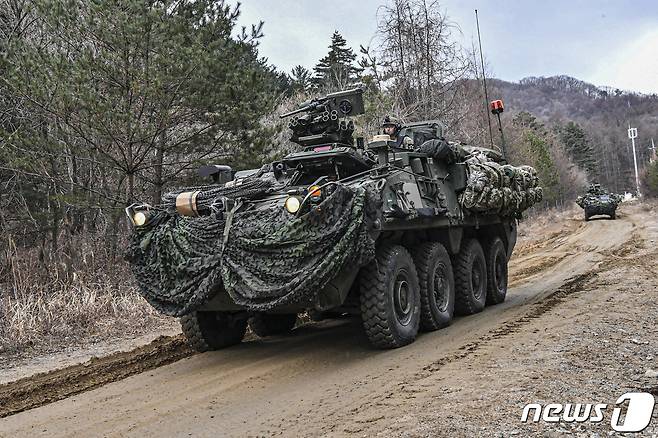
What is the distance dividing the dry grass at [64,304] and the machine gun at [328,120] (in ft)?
12.9

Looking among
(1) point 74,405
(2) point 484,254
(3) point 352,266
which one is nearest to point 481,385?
(3) point 352,266

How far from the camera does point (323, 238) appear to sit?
21.4 feet

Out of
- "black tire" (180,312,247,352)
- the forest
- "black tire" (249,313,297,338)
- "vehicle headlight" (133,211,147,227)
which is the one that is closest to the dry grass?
the forest

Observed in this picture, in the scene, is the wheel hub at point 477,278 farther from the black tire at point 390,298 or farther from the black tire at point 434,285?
the black tire at point 390,298

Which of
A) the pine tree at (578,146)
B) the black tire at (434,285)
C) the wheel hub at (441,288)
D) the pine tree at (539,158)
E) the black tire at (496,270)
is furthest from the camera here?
the pine tree at (578,146)

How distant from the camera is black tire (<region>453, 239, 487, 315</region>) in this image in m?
9.59

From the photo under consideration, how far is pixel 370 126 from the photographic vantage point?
18188 millimetres

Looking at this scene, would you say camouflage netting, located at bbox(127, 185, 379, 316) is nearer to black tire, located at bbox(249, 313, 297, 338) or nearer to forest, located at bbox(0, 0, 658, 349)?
black tire, located at bbox(249, 313, 297, 338)

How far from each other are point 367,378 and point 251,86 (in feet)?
24.9

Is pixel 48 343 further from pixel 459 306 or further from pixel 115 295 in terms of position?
pixel 459 306

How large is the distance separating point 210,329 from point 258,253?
5.34 ft

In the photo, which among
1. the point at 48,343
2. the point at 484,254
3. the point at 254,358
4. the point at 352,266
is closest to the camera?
the point at 352,266

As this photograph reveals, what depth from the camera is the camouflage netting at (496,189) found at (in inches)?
371

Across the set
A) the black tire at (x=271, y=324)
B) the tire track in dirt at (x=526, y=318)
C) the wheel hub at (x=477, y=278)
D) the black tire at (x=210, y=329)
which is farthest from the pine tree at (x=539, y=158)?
the black tire at (x=210, y=329)
